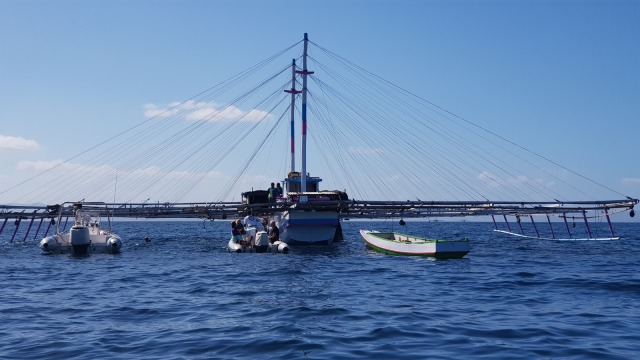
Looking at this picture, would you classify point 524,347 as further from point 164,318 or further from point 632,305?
point 164,318

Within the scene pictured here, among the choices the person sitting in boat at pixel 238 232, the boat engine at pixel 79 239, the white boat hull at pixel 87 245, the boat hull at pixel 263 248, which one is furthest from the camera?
the person sitting in boat at pixel 238 232

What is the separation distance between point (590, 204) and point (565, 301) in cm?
4002

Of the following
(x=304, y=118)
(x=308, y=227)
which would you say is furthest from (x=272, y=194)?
(x=308, y=227)

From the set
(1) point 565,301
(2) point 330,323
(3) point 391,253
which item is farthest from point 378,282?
(3) point 391,253

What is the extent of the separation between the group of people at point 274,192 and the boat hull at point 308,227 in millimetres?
6439

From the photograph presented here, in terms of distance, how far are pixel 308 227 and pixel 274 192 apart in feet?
31.9

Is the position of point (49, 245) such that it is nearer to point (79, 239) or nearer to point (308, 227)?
point (79, 239)

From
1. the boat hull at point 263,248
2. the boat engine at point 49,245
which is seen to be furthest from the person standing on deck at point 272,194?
the boat engine at point 49,245

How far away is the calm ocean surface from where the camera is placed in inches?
579

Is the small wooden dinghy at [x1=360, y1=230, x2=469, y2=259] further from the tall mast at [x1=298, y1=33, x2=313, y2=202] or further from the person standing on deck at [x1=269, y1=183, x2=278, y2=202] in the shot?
the person standing on deck at [x1=269, y1=183, x2=278, y2=202]

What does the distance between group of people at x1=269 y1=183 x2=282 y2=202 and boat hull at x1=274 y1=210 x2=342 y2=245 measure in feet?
21.1

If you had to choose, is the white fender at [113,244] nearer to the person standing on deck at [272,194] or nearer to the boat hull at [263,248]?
the boat hull at [263,248]

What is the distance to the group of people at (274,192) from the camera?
61.2 m

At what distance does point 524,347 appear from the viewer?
581 inches
